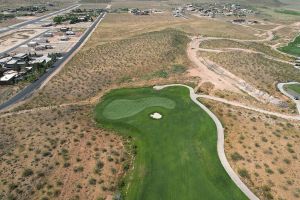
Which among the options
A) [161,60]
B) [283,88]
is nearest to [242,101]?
[283,88]

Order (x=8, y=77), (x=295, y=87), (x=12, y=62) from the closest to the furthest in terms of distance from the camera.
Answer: (x=295, y=87) < (x=8, y=77) < (x=12, y=62)

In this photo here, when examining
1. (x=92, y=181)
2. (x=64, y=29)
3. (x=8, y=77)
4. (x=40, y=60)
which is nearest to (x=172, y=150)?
(x=92, y=181)

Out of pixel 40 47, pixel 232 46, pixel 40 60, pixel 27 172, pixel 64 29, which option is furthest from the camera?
pixel 64 29

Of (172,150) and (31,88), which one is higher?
(31,88)

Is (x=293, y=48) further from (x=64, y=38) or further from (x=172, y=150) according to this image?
(x=172, y=150)

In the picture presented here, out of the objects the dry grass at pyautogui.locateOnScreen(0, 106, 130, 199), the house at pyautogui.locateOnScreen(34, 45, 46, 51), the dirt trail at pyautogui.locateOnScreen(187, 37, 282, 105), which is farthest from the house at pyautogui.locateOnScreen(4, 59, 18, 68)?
the dirt trail at pyautogui.locateOnScreen(187, 37, 282, 105)

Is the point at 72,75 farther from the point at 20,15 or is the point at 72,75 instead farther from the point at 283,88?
the point at 20,15
